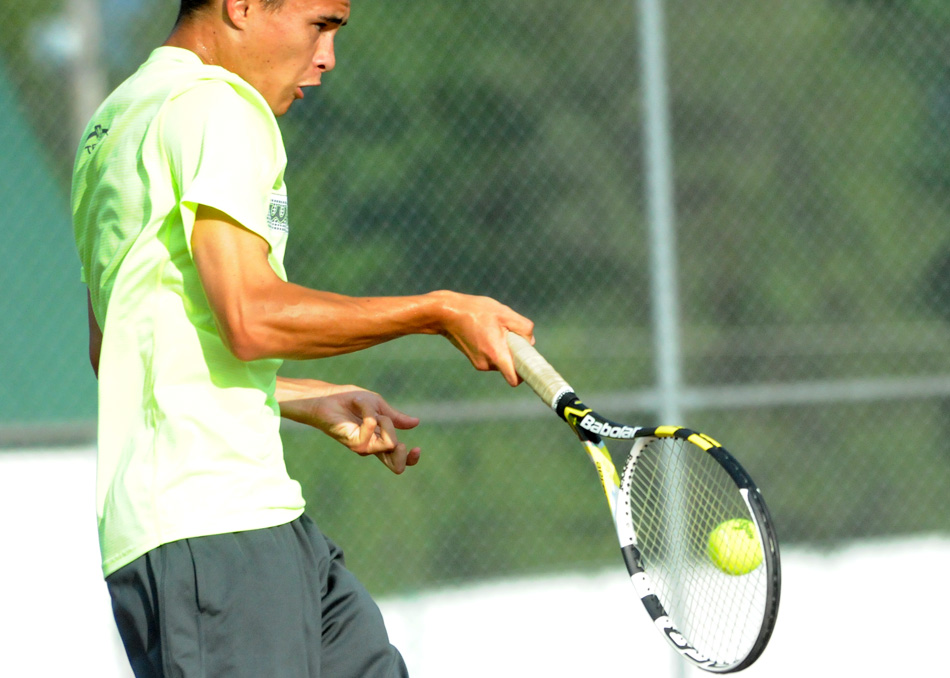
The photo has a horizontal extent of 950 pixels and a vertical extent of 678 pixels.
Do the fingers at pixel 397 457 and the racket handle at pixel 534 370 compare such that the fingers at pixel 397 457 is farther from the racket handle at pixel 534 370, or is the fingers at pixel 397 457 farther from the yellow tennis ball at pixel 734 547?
the yellow tennis ball at pixel 734 547

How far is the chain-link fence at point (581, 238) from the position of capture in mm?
4980

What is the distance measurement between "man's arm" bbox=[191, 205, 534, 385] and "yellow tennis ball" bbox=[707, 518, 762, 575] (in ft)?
3.15

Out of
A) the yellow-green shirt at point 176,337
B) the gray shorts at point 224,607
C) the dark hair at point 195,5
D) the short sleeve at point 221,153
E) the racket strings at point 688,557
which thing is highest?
the dark hair at point 195,5

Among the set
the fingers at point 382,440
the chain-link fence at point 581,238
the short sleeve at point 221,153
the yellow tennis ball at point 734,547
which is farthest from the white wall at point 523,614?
the short sleeve at point 221,153

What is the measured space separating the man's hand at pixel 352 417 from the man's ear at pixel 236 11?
Result: 0.69 m

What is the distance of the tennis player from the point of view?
1657 millimetres

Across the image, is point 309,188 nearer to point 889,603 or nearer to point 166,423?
point 889,603

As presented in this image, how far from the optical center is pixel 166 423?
171 cm

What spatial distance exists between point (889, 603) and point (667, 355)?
5.52 ft

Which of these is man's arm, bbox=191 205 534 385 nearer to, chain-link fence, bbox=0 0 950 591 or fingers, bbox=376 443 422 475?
fingers, bbox=376 443 422 475

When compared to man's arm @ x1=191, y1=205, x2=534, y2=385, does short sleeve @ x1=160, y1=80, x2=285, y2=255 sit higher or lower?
higher

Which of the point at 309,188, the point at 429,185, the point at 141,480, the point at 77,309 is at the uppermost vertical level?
the point at 141,480

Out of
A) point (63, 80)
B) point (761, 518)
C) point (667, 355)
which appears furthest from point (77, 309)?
point (761, 518)

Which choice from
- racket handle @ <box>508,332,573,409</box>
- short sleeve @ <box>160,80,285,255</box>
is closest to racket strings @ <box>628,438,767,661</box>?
racket handle @ <box>508,332,573,409</box>
